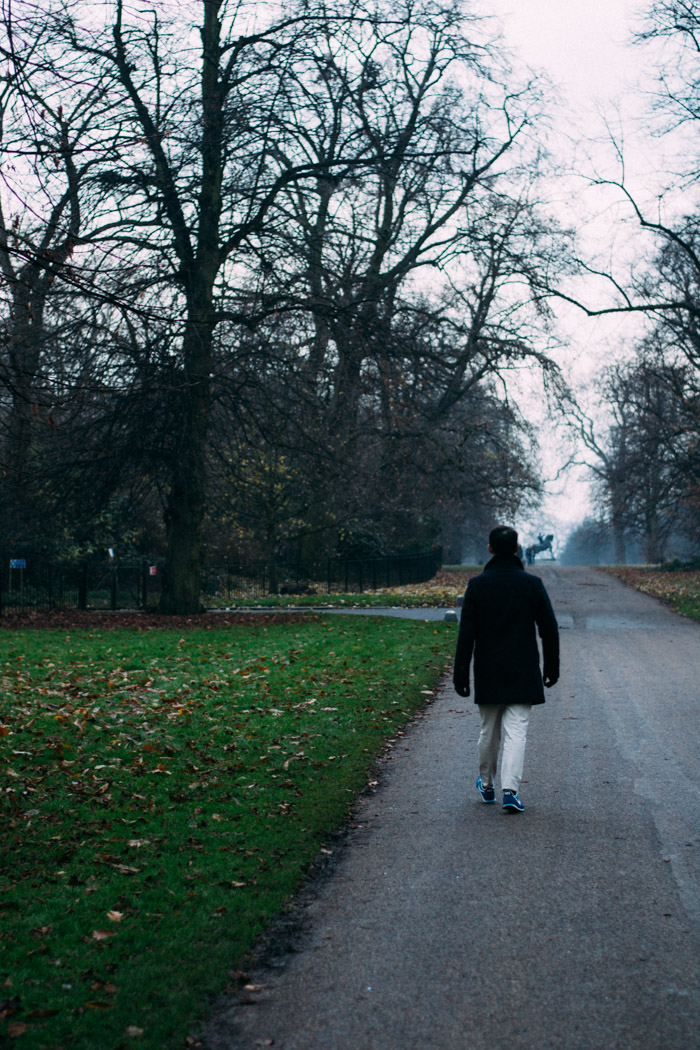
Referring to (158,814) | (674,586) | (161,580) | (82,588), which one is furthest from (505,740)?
(674,586)

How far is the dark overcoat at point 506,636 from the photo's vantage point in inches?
265

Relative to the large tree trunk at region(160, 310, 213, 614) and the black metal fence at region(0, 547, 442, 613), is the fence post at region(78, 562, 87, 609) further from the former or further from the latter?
the large tree trunk at region(160, 310, 213, 614)

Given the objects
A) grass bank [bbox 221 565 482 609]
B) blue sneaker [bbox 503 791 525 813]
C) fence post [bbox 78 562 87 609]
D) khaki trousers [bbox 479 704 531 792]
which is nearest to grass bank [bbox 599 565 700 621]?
grass bank [bbox 221 565 482 609]

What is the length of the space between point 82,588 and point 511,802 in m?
20.9

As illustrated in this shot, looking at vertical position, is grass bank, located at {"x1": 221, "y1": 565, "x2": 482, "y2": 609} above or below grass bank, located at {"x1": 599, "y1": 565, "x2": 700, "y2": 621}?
below

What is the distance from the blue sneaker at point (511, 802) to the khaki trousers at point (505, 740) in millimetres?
32

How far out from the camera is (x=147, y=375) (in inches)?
663

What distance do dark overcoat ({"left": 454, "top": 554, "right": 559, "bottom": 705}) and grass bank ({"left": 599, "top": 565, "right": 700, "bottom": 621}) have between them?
16.0 m

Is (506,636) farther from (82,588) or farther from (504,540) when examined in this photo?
(82,588)

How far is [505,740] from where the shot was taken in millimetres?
6809

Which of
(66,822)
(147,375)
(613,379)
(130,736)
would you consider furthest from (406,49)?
(613,379)

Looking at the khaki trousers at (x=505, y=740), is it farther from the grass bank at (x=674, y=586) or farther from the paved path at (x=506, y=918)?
the grass bank at (x=674, y=586)

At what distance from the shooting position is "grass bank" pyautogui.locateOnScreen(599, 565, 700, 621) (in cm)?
2503

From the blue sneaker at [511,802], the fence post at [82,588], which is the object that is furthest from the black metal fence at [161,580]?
the blue sneaker at [511,802]
